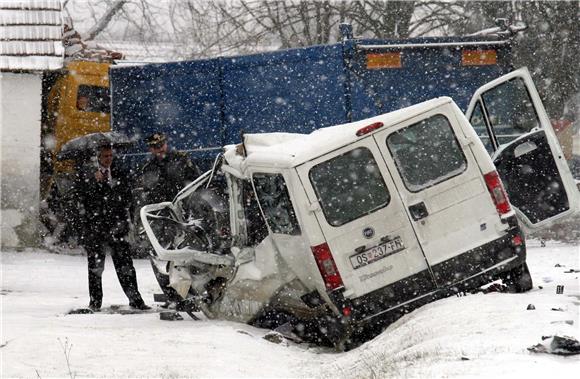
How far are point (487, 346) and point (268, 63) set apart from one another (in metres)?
9.02

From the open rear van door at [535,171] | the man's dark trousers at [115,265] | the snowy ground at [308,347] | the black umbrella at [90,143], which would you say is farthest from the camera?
the black umbrella at [90,143]

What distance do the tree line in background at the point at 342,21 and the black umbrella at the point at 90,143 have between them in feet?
27.0

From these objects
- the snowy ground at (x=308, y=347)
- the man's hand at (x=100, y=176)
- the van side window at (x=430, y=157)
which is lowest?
the snowy ground at (x=308, y=347)

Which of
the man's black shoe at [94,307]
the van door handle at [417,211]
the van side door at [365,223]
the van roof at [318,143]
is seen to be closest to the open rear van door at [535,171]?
the van roof at [318,143]

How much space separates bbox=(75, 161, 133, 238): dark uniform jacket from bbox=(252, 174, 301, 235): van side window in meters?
2.57

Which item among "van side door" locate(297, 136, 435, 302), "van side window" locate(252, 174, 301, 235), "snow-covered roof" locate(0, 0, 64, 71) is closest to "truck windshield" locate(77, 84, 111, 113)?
"snow-covered roof" locate(0, 0, 64, 71)

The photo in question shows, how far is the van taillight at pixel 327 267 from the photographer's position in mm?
8422

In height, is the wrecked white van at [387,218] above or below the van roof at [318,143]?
below

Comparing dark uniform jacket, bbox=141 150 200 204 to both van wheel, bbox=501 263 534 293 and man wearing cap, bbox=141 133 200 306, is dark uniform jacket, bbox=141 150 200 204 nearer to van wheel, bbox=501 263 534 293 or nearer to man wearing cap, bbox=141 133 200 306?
man wearing cap, bbox=141 133 200 306

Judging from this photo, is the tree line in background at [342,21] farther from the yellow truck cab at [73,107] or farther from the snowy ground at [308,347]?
the snowy ground at [308,347]

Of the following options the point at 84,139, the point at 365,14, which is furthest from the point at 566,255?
the point at 365,14

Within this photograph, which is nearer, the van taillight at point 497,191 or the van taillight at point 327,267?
the van taillight at point 327,267

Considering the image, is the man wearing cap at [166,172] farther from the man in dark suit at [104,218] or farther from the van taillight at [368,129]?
the van taillight at [368,129]

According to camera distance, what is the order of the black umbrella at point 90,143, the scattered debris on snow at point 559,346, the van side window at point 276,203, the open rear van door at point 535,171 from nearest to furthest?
1. the scattered debris on snow at point 559,346
2. the van side window at point 276,203
3. the open rear van door at point 535,171
4. the black umbrella at point 90,143
